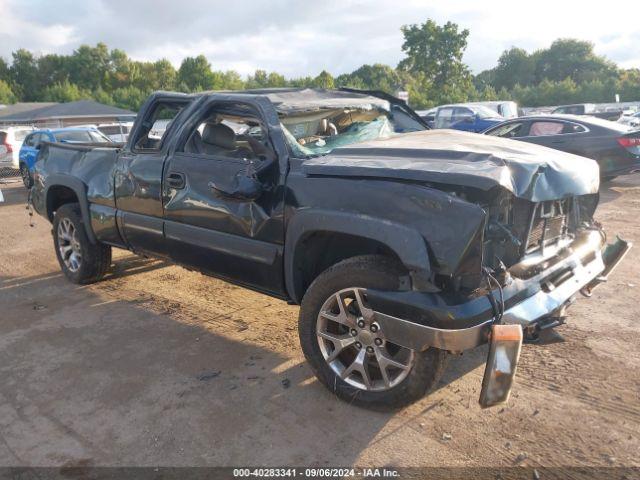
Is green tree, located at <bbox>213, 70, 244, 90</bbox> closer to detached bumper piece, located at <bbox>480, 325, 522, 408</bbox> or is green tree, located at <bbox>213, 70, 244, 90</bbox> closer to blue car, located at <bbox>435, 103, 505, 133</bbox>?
blue car, located at <bbox>435, 103, 505, 133</bbox>

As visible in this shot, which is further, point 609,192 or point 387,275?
point 609,192

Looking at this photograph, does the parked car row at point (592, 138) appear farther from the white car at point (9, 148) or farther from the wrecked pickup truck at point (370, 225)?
the white car at point (9, 148)

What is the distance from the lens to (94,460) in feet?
9.04

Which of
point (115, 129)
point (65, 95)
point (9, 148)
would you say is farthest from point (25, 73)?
point (9, 148)

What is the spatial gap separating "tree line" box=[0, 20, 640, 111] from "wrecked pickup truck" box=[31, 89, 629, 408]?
112 ft

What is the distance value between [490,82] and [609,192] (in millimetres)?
80656

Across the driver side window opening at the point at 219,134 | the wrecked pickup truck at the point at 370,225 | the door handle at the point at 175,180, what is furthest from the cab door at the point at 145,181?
the driver side window opening at the point at 219,134

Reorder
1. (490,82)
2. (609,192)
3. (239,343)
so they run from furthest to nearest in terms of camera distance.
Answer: (490,82) → (609,192) → (239,343)

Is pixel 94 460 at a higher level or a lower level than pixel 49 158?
lower

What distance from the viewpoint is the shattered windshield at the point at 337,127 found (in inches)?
150

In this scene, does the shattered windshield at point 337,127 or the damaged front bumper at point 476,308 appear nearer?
the damaged front bumper at point 476,308

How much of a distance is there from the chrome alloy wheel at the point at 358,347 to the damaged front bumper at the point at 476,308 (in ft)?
0.53

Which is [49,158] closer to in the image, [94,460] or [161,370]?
[161,370]

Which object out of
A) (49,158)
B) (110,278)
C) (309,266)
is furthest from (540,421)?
(49,158)
